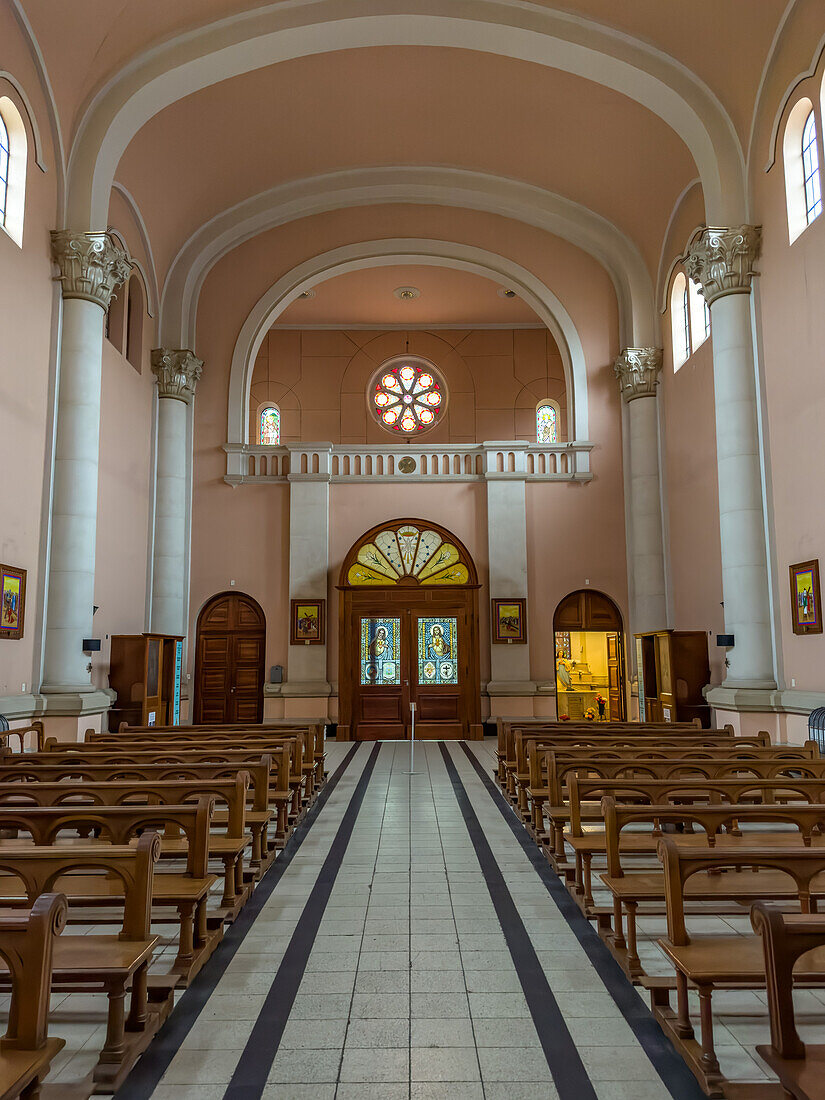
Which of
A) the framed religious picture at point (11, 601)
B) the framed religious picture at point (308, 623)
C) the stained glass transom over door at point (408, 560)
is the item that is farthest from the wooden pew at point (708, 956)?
the stained glass transom over door at point (408, 560)

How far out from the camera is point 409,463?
15.7m

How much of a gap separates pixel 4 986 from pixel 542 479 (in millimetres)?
13253

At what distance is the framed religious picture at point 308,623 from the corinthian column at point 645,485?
5.62m

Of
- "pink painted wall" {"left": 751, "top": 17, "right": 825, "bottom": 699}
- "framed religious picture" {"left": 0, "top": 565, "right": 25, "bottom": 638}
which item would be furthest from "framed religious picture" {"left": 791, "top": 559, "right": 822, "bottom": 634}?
"framed religious picture" {"left": 0, "top": 565, "right": 25, "bottom": 638}

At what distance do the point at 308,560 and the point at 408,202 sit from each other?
682 cm

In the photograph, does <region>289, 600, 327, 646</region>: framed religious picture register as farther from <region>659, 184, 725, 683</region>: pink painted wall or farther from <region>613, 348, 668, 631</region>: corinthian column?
<region>659, 184, 725, 683</region>: pink painted wall

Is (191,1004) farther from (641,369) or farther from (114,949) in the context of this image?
(641,369)

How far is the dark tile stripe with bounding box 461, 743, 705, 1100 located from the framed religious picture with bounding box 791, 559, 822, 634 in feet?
14.2

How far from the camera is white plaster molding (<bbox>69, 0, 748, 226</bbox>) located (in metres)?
10.2

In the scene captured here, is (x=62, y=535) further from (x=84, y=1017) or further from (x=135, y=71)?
(x=84, y=1017)

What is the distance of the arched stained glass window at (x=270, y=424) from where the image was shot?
58.6 feet

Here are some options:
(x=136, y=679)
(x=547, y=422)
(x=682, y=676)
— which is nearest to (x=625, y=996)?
(x=682, y=676)

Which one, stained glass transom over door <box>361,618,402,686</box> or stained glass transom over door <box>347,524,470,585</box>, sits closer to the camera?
stained glass transom over door <box>361,618,402,686</box>

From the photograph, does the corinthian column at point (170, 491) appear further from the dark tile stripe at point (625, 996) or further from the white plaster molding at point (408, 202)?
the dark tile stripe at point (625, 996)
